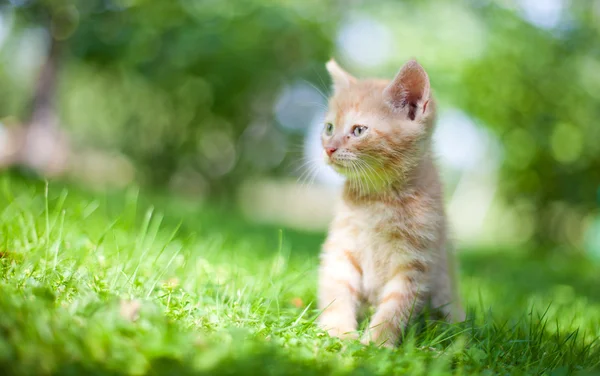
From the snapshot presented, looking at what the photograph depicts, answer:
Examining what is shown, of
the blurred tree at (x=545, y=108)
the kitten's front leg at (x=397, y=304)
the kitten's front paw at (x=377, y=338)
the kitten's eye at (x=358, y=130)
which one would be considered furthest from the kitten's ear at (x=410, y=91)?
the blurred tree at (x=545, y=108)

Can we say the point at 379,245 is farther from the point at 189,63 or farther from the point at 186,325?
the point at 189,63

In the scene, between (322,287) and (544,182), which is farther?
(544,182)

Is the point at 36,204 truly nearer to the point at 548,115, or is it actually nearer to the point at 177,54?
the point at 177,54

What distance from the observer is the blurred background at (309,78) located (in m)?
8.60

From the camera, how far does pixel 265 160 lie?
1166cm

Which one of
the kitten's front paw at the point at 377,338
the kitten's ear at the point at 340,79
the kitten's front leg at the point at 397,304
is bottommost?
the kitten's front paw at the point at 377,338

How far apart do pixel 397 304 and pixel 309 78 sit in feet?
27.6

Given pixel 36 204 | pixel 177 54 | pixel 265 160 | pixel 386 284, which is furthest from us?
pixel 265 160

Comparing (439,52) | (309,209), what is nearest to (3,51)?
(309,209)

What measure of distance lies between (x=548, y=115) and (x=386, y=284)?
916 cm

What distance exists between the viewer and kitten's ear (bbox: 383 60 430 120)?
1922 mm

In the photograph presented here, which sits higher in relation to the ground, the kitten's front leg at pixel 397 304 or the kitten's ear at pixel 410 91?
the kitten's ear at pixel 410 91

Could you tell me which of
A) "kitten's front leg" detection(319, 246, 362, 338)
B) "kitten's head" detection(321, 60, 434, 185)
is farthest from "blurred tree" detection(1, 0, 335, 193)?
Result: "kitten's front leg" detection(319, 246, 362, 338)

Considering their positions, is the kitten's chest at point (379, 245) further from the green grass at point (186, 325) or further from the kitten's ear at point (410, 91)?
the kitten's ear at point (410, 91)
